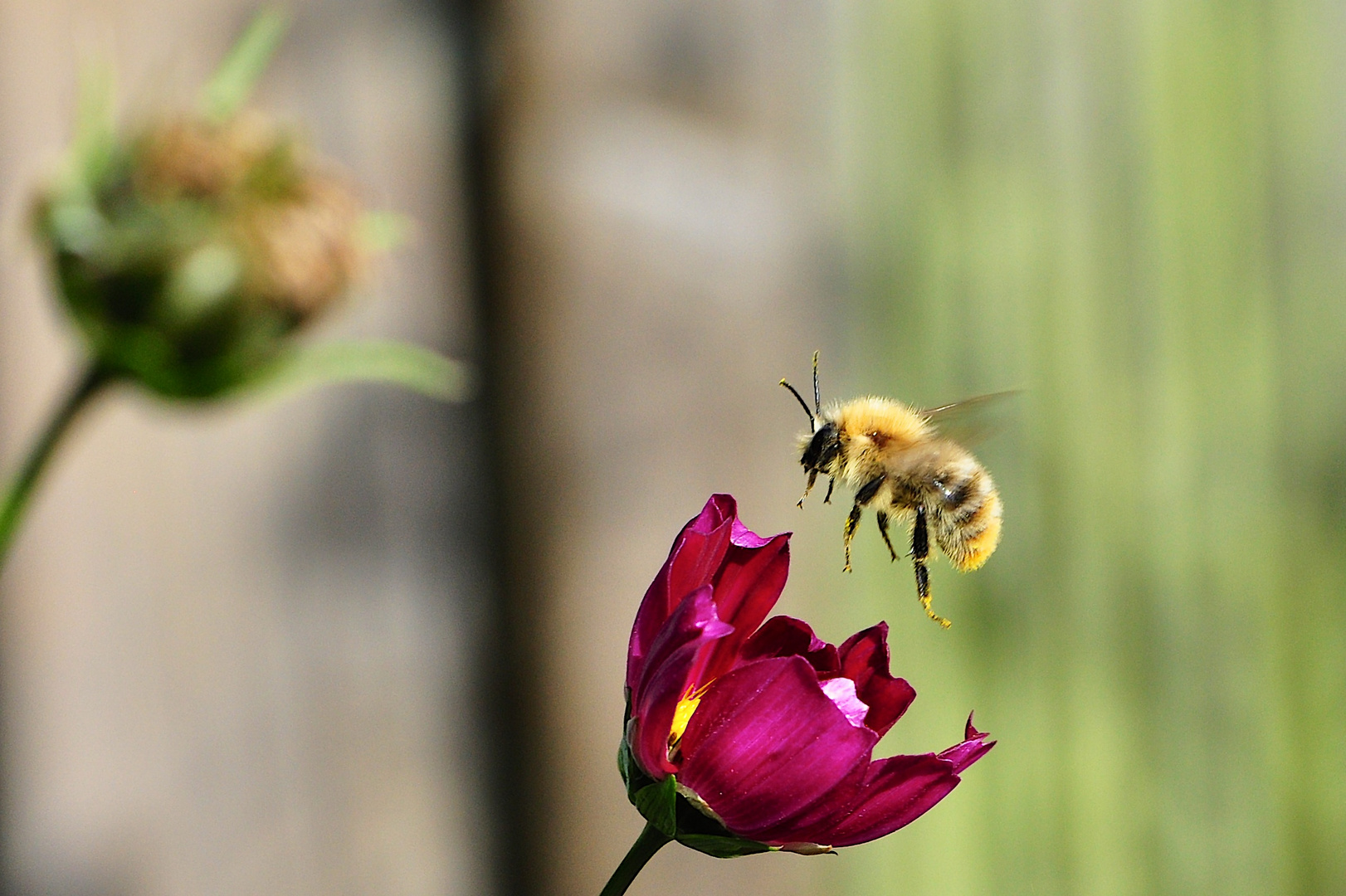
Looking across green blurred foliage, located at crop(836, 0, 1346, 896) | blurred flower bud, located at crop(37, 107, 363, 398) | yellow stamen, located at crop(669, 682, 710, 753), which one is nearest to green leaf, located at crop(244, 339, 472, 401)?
blurred flower bud, located at crop(37, 107, 363, 398)

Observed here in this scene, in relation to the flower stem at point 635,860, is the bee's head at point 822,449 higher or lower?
higher

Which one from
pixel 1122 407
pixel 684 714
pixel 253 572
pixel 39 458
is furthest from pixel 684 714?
pixel 1122 407

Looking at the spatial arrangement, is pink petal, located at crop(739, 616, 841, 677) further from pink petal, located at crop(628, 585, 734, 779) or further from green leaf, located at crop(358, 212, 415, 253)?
green leaf, located at crop(358, 212, 415, 253)

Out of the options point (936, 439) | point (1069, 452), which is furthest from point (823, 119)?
point (936, 439)

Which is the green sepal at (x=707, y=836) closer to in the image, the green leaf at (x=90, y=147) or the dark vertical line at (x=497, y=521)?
the green leaf at (x=90, y=147)

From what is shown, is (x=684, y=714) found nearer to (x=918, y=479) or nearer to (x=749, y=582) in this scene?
(x=749, y=582)

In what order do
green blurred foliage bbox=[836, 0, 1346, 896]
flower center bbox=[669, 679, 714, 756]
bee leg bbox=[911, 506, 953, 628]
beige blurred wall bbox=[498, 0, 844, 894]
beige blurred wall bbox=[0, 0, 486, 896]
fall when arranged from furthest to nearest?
1. green blurred foliage bbox=[836, 0, 1346, 896]
2. beige blurred wall bbox=[498, 0, 844, 894]
3. beige blurred wall bbox=[0, 0, 486, 896]
4. bee leg bbox=[911, 506, 953, 628]
5. flower center bbox=[669, 679, 714, 756]

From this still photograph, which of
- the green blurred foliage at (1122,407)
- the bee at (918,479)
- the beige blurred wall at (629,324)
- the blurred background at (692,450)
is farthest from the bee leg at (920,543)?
the green blurred foliage at (1122,407)
